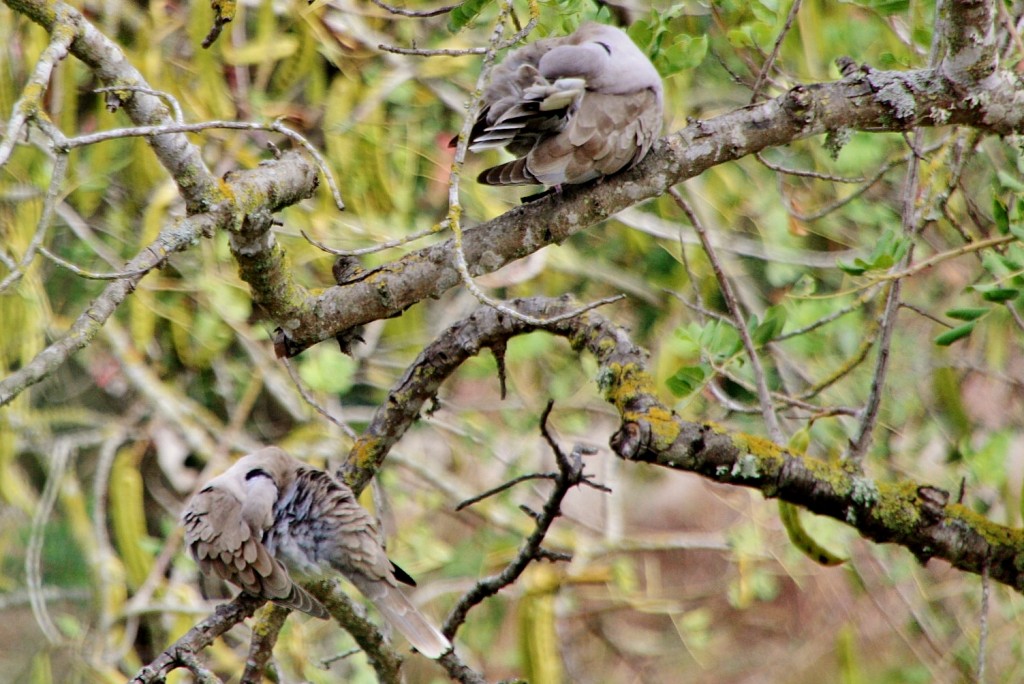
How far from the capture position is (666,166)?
2.10 m

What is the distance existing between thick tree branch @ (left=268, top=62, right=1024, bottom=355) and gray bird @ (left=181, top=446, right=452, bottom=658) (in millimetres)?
477

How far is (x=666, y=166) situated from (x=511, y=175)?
0.34 meters

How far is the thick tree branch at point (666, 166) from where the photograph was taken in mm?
2014

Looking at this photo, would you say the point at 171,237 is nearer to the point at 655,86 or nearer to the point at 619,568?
the point at 655,86

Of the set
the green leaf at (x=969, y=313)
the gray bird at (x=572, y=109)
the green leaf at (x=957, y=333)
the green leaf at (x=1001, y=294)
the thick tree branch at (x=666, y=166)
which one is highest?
the gray bird at (x=572, y=109)

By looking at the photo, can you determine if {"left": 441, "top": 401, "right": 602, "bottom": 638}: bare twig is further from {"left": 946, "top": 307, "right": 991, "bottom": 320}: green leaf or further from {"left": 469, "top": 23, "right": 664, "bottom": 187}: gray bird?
{"left": 946, "top": 307, "right": 991, "bottom": 320}: green leaf

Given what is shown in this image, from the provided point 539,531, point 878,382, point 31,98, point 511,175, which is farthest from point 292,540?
point 878,382

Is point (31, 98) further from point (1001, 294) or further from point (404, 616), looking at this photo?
point (1001, 294)

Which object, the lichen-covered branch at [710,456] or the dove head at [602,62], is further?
the dove head at [602,62]

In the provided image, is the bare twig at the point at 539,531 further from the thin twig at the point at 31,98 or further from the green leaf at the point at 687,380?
the thin twig at the point at 31,98

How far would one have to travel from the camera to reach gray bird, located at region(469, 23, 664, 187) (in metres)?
2.06

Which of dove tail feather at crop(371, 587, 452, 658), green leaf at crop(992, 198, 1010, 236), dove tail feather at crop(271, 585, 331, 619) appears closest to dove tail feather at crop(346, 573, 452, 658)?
dove tail feather at crop(371, 587, 452, 658)

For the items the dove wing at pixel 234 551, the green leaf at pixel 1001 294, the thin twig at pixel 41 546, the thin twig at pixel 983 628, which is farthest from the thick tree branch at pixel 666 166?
the thin twig at pixel 41 546

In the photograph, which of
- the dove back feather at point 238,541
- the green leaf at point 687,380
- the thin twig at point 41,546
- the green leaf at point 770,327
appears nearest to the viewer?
the dove back feather at point 238,541
